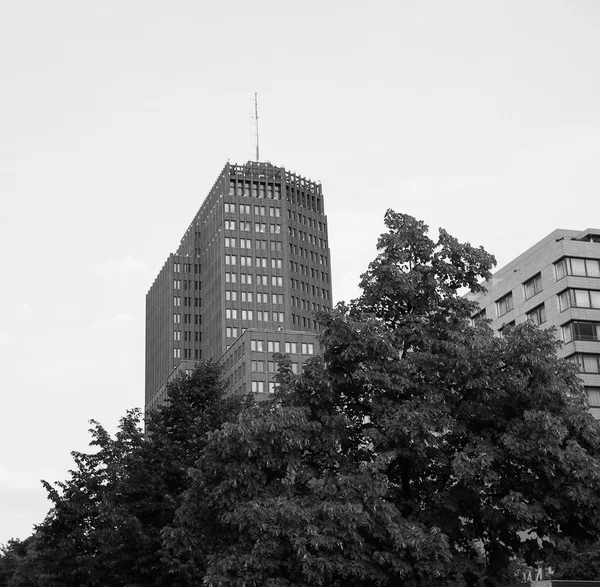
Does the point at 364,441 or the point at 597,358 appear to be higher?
the point at 597,358

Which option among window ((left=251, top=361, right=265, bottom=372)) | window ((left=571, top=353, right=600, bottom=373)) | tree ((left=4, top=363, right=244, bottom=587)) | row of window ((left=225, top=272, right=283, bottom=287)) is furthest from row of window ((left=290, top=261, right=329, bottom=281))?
tree ((left=4, top=363, right=244, bottom=587))

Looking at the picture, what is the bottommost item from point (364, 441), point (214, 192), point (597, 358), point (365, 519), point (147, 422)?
point (365, 519)

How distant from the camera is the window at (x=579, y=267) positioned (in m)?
92.2

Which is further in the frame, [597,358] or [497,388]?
[597,358]

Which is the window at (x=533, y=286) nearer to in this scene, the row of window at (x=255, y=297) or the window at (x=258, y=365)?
the window at (x=258, y=365)

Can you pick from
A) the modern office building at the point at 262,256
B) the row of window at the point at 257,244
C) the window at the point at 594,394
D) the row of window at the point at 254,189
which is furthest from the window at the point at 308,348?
the window at the point at 594,394

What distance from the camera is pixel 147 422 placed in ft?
159

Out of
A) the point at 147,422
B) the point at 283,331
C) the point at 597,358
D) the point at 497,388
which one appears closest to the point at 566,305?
the point at 597,358

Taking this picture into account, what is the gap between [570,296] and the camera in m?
91.4

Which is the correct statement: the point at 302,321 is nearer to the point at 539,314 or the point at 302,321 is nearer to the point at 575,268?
the point at 539,314

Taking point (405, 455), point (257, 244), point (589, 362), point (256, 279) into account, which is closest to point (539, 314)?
point (589, 362)

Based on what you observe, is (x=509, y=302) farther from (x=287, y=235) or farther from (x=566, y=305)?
(x=287, y=235)

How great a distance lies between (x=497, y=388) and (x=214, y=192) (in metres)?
170

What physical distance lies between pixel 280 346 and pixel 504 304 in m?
67.3
